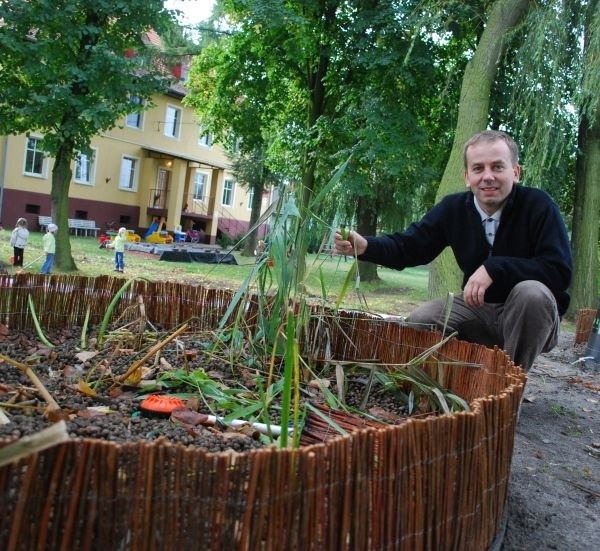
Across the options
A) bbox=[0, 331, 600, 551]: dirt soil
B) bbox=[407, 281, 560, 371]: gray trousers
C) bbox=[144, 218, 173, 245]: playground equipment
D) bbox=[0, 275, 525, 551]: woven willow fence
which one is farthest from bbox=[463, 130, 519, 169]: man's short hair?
bbox=[144, 218, 173, 245]: playground equipment

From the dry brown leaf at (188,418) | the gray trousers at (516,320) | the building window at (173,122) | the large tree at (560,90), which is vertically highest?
the building window at (173,122)

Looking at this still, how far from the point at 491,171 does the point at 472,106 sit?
4.89m

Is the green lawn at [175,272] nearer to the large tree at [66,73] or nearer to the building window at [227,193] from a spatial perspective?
the large tree at [66,73]

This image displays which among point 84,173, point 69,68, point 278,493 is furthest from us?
point 84,173

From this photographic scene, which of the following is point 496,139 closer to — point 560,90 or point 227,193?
point 560,90

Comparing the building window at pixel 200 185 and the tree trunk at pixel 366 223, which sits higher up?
the building window at pixel 200 185

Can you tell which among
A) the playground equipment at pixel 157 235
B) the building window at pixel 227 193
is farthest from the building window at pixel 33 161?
the building window at pixel 227 193

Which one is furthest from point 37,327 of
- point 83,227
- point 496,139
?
point 83,227

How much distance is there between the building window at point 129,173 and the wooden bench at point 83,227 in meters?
2.81

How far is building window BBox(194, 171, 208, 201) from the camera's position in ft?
102

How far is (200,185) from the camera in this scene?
31328 mm

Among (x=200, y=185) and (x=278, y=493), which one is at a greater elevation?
(x=200, y=185)

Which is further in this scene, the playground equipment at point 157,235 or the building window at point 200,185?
the building window at point 200,185

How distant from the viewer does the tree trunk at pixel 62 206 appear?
11906mm
